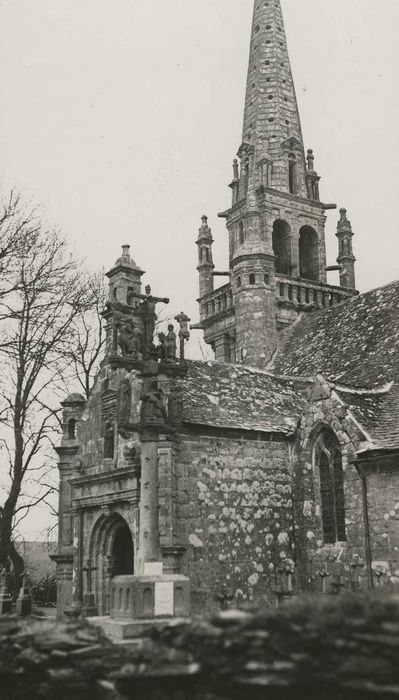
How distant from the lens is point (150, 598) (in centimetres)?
1338

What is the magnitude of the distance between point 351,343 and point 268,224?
9.26 meters

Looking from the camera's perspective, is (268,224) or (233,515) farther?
(268,224)

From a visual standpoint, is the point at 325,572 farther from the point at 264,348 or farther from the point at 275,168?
the point at 275,168

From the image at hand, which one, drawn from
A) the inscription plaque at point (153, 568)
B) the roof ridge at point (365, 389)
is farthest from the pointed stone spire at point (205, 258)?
the inscription plaque at point (153, 568)

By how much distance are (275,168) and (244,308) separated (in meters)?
7.46

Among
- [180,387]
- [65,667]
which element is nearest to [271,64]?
[180,387]

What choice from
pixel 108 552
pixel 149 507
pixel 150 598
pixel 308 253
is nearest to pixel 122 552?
pixel 108 552

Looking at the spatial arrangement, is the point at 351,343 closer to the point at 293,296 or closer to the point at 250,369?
the point at 250,369

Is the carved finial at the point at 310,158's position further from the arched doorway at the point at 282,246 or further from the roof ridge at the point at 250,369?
the roof ridge at the point at 250,369

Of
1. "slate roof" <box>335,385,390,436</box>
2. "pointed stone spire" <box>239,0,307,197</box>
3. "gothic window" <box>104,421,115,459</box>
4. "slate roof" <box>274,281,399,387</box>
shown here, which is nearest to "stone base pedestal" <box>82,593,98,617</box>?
"gothic window" <box>104,421,115,459</box>

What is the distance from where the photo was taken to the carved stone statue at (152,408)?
1822 centimetres

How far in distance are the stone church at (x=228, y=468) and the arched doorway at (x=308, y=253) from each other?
758 cm

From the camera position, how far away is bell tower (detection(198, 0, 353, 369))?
105 feet

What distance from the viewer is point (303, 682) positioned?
6.61 meters
